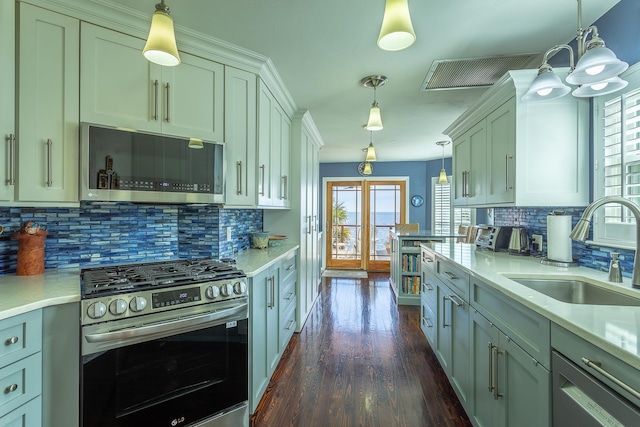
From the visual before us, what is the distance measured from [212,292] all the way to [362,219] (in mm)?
5041

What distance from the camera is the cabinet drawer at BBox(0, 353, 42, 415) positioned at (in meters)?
1.07

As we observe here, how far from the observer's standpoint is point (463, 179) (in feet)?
9.46

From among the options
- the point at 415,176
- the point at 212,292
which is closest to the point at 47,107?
the point at 212,292

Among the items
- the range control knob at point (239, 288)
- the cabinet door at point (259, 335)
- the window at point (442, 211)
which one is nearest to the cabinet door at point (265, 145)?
the cabinet door at point (259, 335)

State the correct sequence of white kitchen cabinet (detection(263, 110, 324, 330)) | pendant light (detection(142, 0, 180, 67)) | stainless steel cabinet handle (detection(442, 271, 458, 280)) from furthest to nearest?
1. white kitchen cabinet (detection(263, 110, 324, 330))
2. stainless steel cabinet handle (detection(442, 271, 458, 280))
3. pendant light (detection(142, 0, 180, 67))

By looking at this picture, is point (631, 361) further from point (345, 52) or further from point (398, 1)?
point (345, 52)

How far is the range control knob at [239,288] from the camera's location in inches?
62.7

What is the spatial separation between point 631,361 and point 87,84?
2.46 metres

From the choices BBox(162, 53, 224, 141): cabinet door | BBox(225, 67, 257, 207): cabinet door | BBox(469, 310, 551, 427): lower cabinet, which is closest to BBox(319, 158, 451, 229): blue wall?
BBox(225, 67, 257, 207): cabinet door

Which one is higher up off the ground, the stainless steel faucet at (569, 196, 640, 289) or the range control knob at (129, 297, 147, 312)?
the stainless steel faucet at (569, 196, 640, 289)

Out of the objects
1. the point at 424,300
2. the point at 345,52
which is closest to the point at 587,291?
the point at 424,300

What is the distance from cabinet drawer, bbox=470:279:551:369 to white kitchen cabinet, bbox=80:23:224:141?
1877 mm

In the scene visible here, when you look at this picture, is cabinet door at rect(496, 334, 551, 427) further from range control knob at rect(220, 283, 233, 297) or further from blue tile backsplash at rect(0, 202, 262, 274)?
blue tile backsplash at rect(0, 202, 262, 274)

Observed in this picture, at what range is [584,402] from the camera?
0.85 meters
